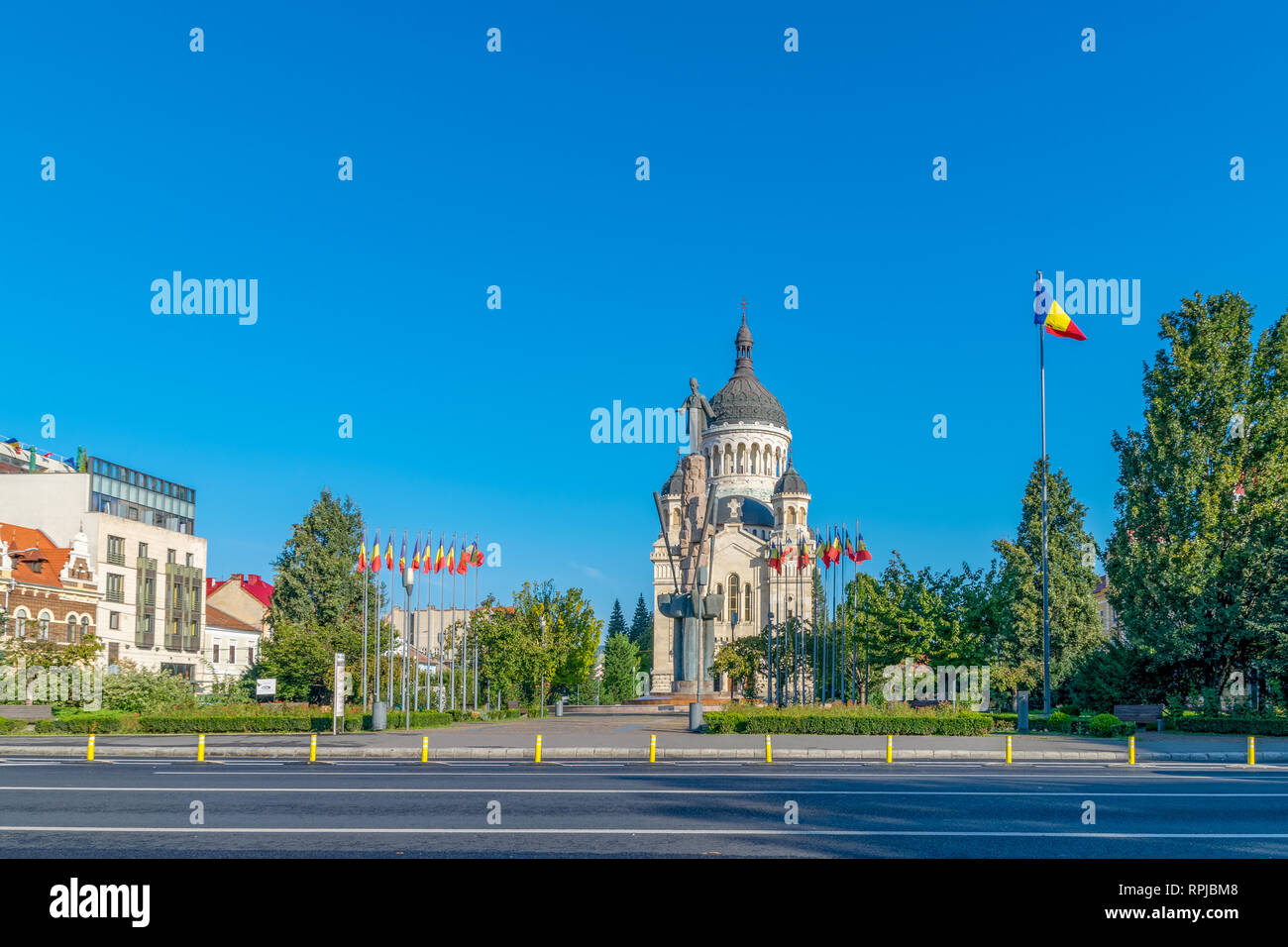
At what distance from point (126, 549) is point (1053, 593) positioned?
55.7 m

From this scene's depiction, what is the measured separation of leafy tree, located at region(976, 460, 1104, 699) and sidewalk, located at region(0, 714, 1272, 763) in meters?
15.3

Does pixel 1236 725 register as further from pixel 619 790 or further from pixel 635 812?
pixel 635 812

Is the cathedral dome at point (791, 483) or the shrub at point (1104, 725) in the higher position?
the cathedral dome at point (791, 483)

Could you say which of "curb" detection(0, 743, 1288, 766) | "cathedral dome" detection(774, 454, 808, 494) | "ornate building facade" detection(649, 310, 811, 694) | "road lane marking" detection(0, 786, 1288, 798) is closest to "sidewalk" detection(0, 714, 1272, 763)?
"curb" detection(0, 743, 1288, 766)

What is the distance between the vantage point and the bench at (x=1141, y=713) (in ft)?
108

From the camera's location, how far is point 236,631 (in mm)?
80188

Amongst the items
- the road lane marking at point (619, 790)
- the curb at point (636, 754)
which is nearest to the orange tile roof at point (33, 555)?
the curb at point (636, 754)

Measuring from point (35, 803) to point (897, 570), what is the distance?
41882 millimetres

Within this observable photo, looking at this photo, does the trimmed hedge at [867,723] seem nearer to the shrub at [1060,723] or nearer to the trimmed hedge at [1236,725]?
the shrub at [1060,723]

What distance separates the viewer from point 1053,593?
46.0 m

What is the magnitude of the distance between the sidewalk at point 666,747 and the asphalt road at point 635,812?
3.91m

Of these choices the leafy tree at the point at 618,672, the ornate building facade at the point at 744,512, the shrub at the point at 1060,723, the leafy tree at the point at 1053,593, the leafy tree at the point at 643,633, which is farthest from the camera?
the leafy tree at the point at 643,633

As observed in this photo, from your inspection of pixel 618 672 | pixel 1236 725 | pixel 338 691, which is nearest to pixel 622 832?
pixel 338 691

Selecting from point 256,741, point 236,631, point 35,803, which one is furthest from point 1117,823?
point 236,631
